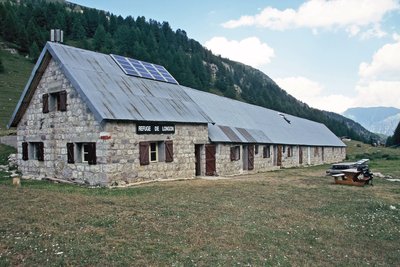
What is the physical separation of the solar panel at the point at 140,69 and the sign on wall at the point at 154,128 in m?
5.44

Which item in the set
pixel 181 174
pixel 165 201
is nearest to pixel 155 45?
pixel 181 174

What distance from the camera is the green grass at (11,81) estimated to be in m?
53.1

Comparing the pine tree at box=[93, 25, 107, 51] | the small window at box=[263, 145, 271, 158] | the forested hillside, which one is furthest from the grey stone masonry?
the pine tree at box=[93, 25, 107, 51]

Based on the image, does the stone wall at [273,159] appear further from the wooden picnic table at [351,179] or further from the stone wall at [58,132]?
the stone wall at [58,132]

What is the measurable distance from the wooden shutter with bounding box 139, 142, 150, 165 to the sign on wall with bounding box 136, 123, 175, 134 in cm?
73

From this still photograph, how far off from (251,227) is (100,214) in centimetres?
457

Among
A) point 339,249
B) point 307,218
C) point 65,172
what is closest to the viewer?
point 339,249

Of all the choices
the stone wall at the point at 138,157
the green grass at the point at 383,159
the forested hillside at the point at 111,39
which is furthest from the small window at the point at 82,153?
the forested hillside at the point at 111,39

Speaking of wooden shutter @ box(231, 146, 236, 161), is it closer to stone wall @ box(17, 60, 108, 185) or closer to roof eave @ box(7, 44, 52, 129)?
stone wall @ box(17, 60, 108, 185)

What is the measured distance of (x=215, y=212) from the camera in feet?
41.3

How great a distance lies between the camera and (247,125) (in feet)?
118

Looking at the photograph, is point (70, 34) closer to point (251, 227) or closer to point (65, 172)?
point (65, 172)

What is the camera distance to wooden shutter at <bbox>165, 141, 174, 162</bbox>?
22.2m

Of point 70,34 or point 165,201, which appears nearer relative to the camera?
point 165,201
